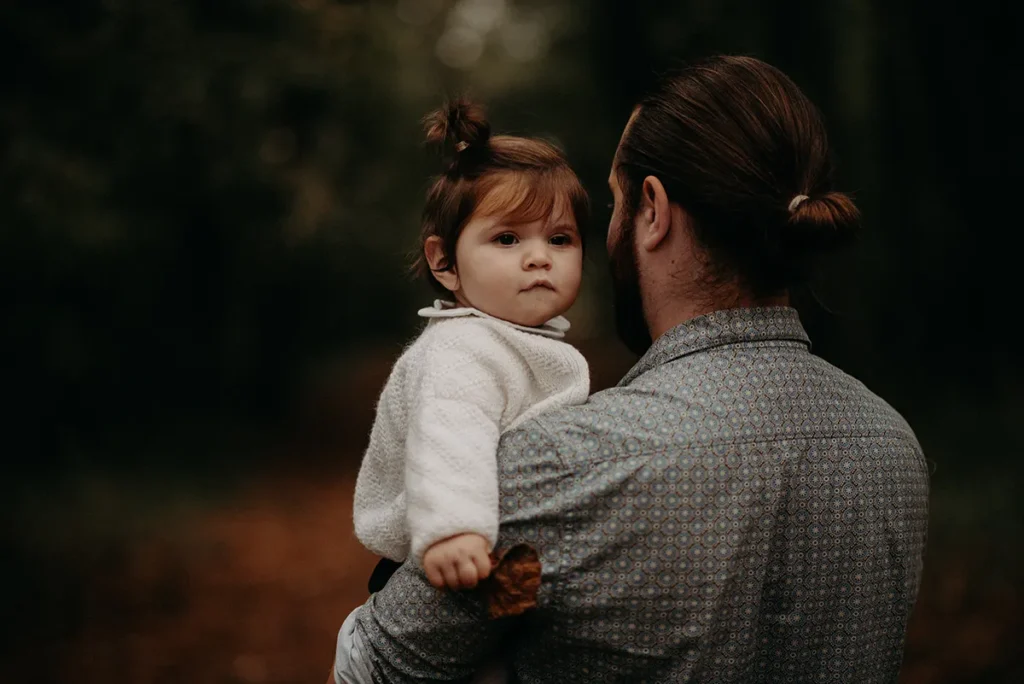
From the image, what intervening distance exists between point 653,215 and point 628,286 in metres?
0.15

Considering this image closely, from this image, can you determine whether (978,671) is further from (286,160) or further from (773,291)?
(286,160)

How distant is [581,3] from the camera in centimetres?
830

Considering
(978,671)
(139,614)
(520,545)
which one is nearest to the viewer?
(520,545)

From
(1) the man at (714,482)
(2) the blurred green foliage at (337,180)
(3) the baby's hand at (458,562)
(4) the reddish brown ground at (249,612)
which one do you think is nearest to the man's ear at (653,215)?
(1) the man at (714,482)

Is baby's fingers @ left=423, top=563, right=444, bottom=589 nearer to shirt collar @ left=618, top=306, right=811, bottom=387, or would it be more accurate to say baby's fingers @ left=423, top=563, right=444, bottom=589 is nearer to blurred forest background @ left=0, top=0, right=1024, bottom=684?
shirt collar @ left=618, top=306, right=811, bottom=387

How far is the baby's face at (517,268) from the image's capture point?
64.7 inches

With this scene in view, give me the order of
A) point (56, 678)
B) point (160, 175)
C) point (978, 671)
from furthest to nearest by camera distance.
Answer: point (160, 175), point (56, 678), point (978, 671)

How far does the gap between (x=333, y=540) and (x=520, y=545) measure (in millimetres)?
5963

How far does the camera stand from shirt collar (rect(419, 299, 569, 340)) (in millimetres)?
1644

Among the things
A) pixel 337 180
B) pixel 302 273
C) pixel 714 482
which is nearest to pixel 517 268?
pixel 714 482

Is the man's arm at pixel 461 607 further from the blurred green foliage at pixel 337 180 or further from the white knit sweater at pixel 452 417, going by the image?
the blurred green foliage at pixel 337 180

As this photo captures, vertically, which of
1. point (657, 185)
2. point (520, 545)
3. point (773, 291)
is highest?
point (657, 185)

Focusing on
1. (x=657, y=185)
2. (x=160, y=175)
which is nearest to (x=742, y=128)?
(x=657, y=185)

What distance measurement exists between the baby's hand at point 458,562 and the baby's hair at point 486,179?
501 millimetres
